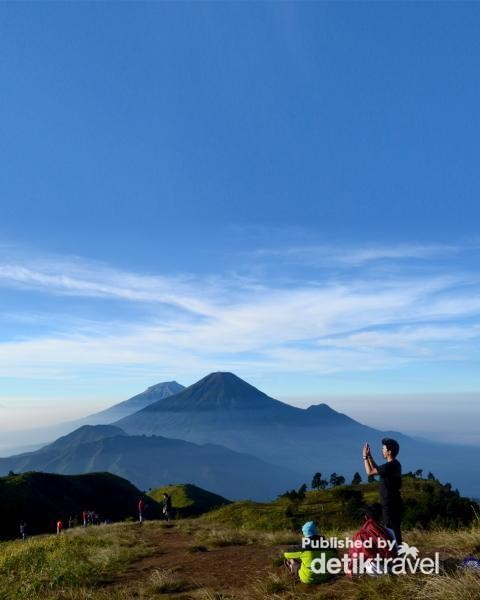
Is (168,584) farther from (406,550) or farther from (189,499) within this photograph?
(189,499)

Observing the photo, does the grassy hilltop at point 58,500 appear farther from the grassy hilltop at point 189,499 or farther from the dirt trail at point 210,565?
the dirt trail at point 210,565

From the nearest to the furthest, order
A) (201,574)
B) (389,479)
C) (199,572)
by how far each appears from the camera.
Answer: (389,479)
(201,574)
(199,572)

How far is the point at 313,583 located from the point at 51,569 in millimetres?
8605

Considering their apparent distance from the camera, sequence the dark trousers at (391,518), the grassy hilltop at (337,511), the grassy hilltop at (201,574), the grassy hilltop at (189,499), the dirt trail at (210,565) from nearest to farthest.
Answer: the grassy hilltop at (201,574)
the dark trousers at (391,518)
the dirt trail at (210,565)
the grassy hilltop at (337,511)
the grassy hilltop at (189,499)

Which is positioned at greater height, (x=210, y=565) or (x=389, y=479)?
(x=389, y=479)

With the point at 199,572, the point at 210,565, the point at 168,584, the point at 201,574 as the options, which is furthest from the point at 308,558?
the point at 210,565

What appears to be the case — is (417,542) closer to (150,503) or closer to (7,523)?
(7,523)

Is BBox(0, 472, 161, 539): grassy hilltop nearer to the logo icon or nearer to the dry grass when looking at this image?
the dry grass

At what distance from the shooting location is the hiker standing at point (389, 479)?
32.1 feet

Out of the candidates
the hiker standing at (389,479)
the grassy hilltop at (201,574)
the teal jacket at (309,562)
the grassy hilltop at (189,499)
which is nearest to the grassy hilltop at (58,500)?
the grassy hilltop at (189,499)

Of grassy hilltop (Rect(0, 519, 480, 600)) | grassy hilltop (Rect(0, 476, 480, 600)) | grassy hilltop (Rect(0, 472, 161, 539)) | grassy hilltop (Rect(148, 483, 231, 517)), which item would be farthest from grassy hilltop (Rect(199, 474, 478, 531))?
grassy hilltop (Rect(148, 483, 231, 517))

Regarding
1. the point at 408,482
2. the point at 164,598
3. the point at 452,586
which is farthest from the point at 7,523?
the point at 452,586

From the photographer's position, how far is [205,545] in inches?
682

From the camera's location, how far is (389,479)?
9820mm
